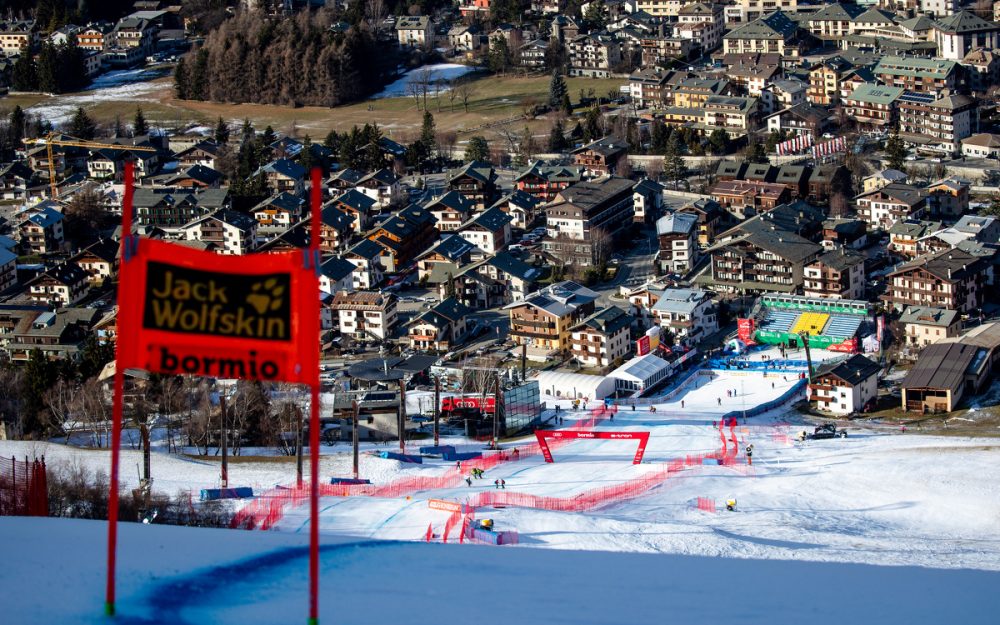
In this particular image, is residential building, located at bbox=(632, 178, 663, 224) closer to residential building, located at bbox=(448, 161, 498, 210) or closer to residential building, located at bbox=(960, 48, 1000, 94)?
residential building, located at bbox=(448, 161, 498, 210)

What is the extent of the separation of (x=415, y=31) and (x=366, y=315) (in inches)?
721

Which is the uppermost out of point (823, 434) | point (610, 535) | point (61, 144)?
point (61, 144)

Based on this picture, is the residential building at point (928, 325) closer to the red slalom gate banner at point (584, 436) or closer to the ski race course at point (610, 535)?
the ski race course at point (610, 535)

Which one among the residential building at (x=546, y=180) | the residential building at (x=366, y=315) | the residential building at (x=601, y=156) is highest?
the residential building at (x=601, y=156)

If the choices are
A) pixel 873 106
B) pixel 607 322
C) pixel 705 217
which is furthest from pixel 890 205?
pixel 607 322

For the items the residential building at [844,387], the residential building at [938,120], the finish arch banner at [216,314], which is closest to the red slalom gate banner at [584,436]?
the residential building at [844,387]

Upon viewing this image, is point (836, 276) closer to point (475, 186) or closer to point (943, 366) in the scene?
point (943, 366)

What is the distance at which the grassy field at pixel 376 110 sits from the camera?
104 ft

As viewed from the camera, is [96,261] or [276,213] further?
[276,213]

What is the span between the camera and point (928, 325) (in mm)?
18594

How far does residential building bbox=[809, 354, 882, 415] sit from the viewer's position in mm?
16422

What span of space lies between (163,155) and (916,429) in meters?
19.9

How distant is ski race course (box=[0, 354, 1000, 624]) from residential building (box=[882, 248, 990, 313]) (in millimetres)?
2901

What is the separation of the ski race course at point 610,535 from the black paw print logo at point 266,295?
1.12 metres
